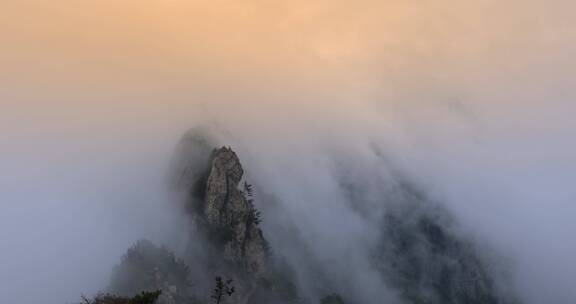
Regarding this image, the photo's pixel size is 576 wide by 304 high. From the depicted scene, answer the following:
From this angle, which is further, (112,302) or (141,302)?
(112,302)

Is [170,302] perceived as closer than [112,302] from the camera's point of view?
No

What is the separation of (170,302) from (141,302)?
8735cm

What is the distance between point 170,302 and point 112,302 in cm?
6573

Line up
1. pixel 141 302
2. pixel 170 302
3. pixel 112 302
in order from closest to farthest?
pixel 141 302 → pixel 112 302 → pixel 170 302

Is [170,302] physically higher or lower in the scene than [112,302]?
higher

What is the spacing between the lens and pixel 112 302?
134875 millimetres

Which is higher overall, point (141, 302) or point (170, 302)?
point (170, 302)

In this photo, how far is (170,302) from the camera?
199 m

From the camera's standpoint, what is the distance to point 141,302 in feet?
376

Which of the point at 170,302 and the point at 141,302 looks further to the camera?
the point at 170,302

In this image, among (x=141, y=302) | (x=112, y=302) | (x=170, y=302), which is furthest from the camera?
(x=170, y=302)

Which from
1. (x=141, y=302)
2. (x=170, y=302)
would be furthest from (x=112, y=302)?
(x=170, y=302)

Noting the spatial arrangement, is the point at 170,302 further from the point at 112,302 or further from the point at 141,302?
the point at 141,302
